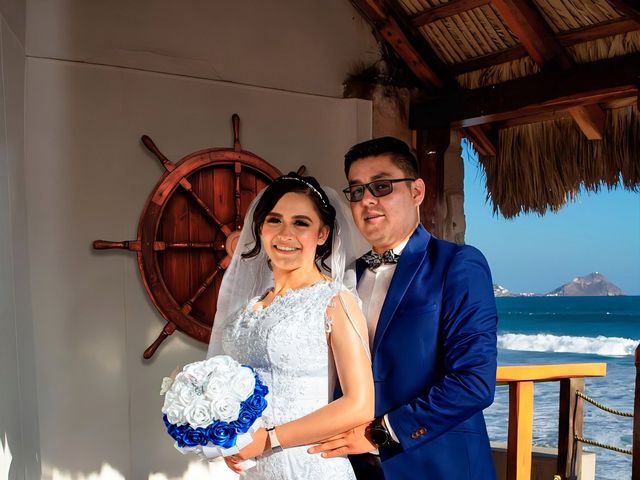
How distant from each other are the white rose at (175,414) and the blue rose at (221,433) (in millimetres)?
73

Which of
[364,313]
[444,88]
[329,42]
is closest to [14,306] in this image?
[364,313]

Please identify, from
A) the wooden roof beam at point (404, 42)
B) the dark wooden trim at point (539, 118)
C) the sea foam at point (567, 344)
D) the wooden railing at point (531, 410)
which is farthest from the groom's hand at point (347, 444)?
the sea foam at point (567, 344)

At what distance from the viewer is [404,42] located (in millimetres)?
4766

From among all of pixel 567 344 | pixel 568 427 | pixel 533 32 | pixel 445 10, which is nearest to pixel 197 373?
pixel 568 427

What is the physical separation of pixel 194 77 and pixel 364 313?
2.37m

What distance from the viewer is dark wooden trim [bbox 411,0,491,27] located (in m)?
4.40

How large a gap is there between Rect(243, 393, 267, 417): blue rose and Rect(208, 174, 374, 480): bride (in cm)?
10

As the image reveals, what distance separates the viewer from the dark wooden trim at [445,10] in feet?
14.4

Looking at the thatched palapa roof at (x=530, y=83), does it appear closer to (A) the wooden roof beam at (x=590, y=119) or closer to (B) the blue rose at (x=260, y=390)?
(A) the wooden roof beam at (x=590, y=119)

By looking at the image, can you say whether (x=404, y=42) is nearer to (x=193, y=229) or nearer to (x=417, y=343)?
(x=193, y=229)

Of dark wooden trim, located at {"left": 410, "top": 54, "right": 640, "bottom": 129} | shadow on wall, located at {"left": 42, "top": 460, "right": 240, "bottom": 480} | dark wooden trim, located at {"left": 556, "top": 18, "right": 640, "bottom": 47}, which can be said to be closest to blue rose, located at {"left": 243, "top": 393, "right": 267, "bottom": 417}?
shadow on wall, located at {"left": 42, "top": 460, "right": 240, "bottom": 480}

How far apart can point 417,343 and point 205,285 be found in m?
2.27

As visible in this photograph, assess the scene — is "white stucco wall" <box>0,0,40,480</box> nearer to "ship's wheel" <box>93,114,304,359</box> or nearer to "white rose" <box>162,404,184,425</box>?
"ship's wheel" <box>93,114,304,359</box>

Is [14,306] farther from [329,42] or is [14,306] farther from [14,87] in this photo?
[329,42]
